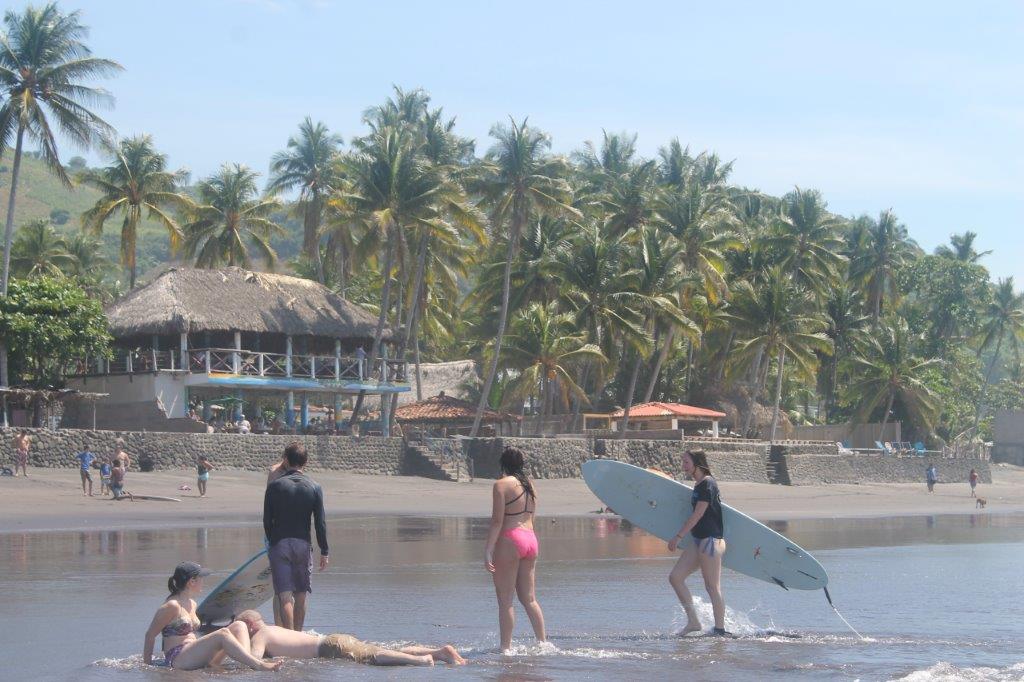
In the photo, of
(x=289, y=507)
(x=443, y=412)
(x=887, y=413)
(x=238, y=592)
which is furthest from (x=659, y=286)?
(x=289, y=507)

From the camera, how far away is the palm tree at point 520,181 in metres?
40.9

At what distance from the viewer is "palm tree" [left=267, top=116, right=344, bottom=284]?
49.0 meters

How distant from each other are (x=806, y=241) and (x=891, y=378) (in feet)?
22.6

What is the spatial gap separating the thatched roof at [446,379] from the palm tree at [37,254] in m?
14.6

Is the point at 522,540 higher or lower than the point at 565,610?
higher

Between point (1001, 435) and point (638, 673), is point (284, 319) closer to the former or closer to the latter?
point (638, 673)

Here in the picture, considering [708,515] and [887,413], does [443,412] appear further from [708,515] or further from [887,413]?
[708,515]

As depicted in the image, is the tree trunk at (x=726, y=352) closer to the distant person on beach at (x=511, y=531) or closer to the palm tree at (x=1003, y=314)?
the palm tree at (x=1003, y=314)

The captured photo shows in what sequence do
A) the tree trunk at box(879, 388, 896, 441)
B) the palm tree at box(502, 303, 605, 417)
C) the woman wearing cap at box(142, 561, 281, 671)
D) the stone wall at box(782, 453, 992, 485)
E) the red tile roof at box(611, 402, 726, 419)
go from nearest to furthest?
1. the woman wearing cap at box(142, 561, 281, 671)
2. the palm tree at box(502, 303, 605, 417)
3. the stone wall at box(782, 453, 992, 485)
4. the red tile roof at box(611, 402, 726, 419)
5. the tree trunk at box(879, 388, 896, 441)

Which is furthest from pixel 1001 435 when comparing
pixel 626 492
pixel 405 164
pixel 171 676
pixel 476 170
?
pixel 171 676

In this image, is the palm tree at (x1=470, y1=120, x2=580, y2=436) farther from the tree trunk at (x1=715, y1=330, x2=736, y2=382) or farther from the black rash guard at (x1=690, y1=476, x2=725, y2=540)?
the black rash guard at (x1=690, y1=476, x2=725, y2=540)

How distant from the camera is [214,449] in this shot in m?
30.5

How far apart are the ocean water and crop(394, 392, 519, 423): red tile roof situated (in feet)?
69.7

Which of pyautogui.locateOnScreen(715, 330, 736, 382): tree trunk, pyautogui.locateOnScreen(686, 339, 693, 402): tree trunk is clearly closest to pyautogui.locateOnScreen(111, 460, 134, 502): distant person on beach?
pyautogui.locateOnScreen(715, 330, 736, 382): tree trunk
